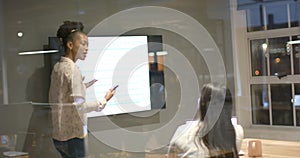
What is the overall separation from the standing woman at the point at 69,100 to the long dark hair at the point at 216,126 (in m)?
0.36

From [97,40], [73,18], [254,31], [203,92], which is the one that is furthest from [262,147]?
[73,18]

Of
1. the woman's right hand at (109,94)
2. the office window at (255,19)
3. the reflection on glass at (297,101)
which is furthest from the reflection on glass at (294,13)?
the woman's right hand at (109,94)

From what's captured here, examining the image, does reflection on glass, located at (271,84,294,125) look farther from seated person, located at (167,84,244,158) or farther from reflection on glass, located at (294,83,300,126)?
seated person, located at (167,84,244,158)

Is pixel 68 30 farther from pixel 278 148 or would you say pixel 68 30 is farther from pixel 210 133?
pixel 278 148

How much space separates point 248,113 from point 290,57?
0.25 meters

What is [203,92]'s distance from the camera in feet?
4.12

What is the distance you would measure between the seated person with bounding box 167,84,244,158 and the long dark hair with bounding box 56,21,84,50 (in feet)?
1.47

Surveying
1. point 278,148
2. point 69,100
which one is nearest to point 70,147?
point 69,100

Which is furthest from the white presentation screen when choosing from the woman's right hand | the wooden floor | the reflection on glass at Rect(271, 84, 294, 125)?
the reflection on glass at Rect(271, 84, 294, 125)

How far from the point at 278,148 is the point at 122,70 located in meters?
0.57

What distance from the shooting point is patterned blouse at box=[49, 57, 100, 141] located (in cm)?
119

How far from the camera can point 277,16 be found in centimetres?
146

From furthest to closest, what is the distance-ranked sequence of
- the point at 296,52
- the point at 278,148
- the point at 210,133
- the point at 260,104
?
the point at 260,104, the point at 296,52, the point at 278,148, the point at 210,133

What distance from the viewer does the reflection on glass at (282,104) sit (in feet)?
4.85
